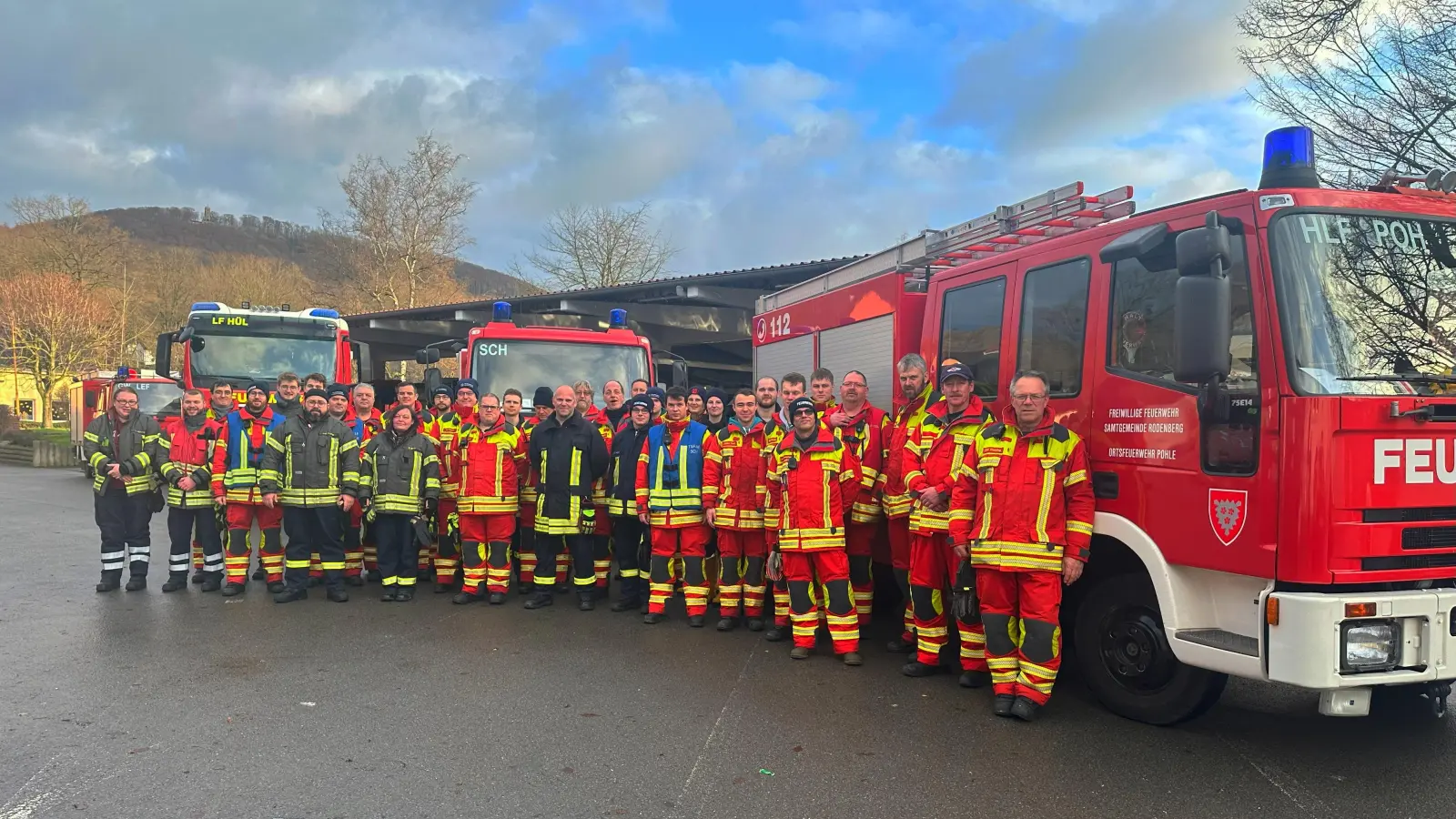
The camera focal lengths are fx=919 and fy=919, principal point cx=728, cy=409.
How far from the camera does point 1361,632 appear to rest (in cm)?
351

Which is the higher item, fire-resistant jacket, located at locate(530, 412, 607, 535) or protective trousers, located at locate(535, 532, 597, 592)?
fire-resistant jacket, located at locate(530, 412, 607, 535)

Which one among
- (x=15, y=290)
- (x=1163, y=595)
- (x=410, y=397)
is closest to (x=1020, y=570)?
(x=1163, y=595)

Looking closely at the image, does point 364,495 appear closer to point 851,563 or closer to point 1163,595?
point 851,563

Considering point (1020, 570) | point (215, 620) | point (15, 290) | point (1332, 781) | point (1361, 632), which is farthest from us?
point (15, 290)

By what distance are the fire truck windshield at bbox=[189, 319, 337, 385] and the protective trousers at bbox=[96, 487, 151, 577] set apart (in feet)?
14.3

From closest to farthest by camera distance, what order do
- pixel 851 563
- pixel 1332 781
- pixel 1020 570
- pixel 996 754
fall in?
pixel 1332 781, pixel 996 754, pixel 1020 570, pixel 851 563

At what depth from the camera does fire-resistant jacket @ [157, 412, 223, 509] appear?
24.6ft

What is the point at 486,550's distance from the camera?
24.7 ft

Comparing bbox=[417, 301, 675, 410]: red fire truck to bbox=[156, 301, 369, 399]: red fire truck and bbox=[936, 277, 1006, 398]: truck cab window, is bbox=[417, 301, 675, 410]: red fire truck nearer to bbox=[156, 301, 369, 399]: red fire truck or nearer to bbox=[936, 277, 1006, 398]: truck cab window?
bbox=[156, 301, 369, 399]: red fire truck

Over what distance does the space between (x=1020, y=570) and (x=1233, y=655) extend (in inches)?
39.0

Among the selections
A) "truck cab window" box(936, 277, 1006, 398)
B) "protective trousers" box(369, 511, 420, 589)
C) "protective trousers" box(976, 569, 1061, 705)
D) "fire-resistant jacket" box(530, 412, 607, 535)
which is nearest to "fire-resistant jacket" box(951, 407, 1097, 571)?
"protective trousers" box(976, 569, 1061, 705)

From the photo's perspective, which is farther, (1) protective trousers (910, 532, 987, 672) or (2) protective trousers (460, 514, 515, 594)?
(2) protective trousers (460, 514, 515, 594)

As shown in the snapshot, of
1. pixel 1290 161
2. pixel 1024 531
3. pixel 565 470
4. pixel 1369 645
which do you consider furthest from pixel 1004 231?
pixel 565 470

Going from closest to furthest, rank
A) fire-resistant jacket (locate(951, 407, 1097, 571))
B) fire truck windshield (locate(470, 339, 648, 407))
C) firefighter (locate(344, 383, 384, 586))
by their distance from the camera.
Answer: fire-resistant jacket (locate(951, 407, 1097, 571))
firefighter (locate(344, 383, 384, 586))
fire truck windshield (locate(470, 339, 648, 407))
